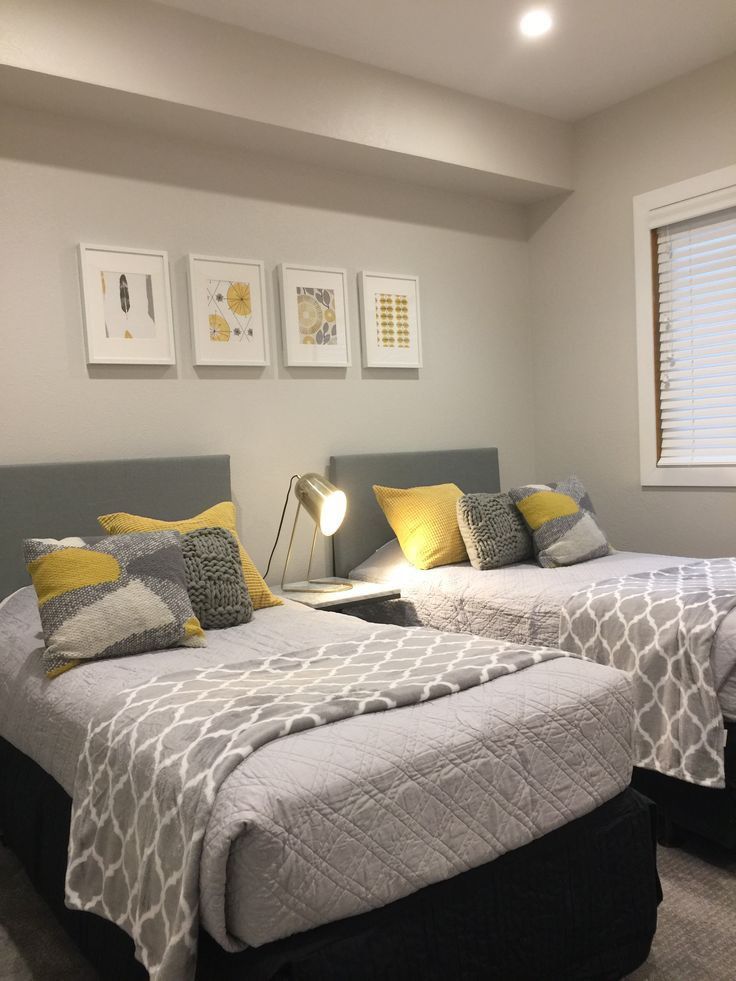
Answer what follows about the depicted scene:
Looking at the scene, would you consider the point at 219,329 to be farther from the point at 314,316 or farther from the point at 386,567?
the point at 386,567

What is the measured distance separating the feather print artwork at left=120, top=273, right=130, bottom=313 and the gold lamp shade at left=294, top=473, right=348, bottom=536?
0.95 m

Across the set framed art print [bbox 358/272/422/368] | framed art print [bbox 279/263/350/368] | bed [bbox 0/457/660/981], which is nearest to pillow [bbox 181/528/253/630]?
bed [bbox 0/457/660/981]

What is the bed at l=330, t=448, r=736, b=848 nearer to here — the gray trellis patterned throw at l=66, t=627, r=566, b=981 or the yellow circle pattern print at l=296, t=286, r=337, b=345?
the yellow circle pattern print at l=296, t=286, r=337, b=345

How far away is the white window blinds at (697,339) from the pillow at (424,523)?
1173 mm

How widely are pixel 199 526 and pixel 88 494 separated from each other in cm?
44

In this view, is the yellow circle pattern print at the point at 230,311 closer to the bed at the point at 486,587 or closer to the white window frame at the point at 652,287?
the bed at the point at 486,587

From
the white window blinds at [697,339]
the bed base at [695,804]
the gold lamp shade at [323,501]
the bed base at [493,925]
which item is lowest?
the bed base at [695,804]

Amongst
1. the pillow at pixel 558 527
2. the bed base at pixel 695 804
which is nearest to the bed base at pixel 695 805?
the bed base at pixel 695 804

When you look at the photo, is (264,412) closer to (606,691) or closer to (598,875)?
(606,691)

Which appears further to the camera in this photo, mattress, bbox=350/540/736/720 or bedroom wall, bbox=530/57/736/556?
bedroom wall, bbox=530/57/736/556

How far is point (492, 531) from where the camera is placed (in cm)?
346

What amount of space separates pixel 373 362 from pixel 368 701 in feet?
8.07

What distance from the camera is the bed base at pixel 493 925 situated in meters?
1.39

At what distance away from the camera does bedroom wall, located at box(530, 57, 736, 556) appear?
376cm
